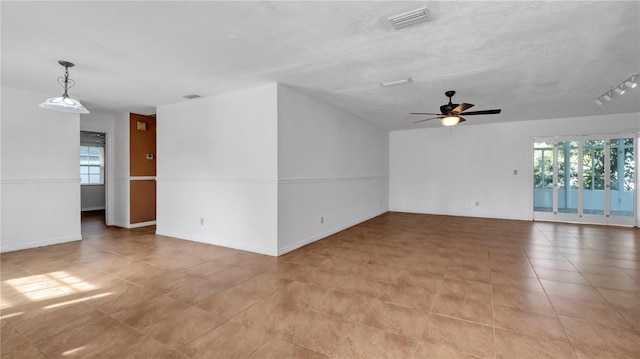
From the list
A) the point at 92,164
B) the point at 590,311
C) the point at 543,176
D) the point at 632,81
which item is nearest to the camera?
the point at 590,311

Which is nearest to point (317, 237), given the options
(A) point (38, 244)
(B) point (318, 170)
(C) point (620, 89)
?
(B) point (318, 170)

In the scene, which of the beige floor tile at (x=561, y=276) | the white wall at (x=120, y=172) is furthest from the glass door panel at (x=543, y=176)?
the white wall at (x=120, y=172)

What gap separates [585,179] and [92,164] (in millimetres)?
14561

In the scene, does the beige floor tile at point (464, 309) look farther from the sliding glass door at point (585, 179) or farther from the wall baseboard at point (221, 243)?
the sliding glass door at point (585, 179)

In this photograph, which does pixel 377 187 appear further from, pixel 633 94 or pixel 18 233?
pixel 18 233

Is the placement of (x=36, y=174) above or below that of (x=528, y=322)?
above

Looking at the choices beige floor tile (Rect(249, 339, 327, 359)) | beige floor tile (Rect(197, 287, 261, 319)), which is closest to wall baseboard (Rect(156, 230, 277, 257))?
beige floor tile (Rect(197, 287, 261, 319))

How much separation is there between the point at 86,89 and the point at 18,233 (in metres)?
2.63

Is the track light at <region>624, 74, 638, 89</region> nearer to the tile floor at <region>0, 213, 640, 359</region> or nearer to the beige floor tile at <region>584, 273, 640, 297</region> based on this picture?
the tile floor at <region>0, 213, 640, 359</region>

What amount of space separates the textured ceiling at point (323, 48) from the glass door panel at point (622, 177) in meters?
3.13

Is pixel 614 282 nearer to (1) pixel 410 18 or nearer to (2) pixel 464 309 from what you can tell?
(2) pixel 464 309

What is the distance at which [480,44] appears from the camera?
291cm

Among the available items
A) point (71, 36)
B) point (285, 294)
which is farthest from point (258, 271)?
point (71, 36)

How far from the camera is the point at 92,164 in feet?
31.1
